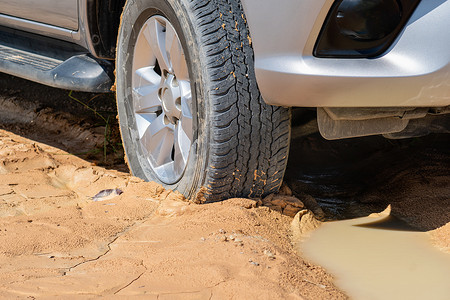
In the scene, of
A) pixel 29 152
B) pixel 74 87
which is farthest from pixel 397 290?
pixel 29 152

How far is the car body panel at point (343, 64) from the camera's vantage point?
2.04 m

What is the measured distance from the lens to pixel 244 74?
7.97ft

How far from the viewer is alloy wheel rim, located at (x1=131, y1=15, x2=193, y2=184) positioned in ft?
8.92

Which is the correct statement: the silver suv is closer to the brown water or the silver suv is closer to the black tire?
the black tire

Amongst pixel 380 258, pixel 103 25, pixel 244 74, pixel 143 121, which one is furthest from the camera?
pixel 103 25

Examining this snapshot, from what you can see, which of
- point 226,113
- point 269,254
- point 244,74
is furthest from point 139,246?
point 244,74

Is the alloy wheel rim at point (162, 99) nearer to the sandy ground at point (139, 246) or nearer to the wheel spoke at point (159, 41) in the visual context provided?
the wheel spoke at point (159, 41)

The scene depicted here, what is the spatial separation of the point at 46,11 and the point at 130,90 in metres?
0.79

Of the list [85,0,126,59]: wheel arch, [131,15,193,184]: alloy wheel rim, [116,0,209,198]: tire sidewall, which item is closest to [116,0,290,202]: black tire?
[116,0,209,198]: tire sidewall

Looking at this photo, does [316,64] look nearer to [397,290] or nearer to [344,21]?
[344,21]

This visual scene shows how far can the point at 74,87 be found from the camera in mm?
3186

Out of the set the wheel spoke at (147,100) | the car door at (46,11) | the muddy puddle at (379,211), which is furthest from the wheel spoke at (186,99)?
the car door at (46,11)

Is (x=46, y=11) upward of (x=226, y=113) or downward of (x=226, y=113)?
upward

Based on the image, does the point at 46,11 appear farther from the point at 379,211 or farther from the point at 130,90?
the point at 379,211
